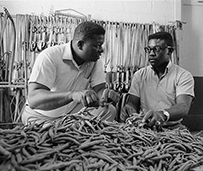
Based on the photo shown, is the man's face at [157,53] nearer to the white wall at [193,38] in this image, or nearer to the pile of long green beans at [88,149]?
the pile of long green beans at [88,149]

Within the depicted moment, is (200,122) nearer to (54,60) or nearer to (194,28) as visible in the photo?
(194,28)

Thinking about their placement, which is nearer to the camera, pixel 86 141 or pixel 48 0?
pixel 86 141

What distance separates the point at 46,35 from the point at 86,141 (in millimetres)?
2748

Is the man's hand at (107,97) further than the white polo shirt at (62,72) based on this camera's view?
No

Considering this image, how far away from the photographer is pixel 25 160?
0.84 m

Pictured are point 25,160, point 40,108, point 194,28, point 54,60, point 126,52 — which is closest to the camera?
point 25,160

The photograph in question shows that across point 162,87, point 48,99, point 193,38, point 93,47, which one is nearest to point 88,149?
point 48,99

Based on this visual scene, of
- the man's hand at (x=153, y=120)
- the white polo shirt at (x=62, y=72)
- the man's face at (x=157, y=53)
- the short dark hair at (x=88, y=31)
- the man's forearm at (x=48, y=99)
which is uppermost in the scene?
the short dark hair at (x=88, y=31)

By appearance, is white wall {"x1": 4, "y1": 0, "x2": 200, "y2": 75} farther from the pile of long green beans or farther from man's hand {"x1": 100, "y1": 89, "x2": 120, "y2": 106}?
the pile of long green beans

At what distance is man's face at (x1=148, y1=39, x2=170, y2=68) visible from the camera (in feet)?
7.58

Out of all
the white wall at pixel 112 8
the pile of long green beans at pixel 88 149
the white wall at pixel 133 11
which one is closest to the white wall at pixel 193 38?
the white wall at pixel 133 11

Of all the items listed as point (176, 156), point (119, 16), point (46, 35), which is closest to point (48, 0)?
point (46, 35)

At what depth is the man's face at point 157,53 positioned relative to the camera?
231cm

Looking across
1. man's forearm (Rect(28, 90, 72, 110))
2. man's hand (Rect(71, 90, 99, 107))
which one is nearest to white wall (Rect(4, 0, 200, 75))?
man's forearm (Rect(28, 90, 72, 110))
